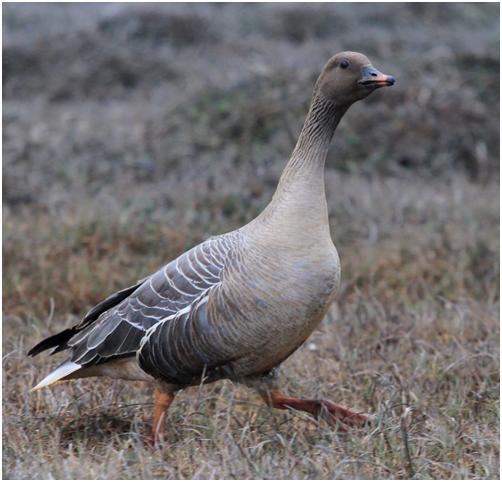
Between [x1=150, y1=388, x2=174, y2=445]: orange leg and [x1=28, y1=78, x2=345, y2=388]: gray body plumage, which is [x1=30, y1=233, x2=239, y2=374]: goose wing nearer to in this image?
[x1=28, y1=78, x2=345, y2=388]: gray body plumage

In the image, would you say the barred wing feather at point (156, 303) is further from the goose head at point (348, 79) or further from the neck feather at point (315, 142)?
the goose head at point (348, 79)

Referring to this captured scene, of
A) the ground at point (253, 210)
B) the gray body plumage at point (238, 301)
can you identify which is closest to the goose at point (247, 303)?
the gray body plumage at point (238, 301)

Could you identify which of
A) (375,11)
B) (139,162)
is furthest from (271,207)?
(375,11)

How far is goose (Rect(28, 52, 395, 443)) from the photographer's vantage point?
159 inches

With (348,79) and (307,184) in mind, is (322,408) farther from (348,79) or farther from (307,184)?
(348,79)

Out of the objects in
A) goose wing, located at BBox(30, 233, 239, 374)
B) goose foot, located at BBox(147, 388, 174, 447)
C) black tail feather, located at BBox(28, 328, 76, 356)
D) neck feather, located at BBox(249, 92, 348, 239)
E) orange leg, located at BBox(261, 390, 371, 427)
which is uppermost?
neck feather, located at BBox(249, 92, 348, 239)

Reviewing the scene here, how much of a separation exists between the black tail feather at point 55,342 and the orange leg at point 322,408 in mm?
1002

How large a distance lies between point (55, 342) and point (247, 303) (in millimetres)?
1136

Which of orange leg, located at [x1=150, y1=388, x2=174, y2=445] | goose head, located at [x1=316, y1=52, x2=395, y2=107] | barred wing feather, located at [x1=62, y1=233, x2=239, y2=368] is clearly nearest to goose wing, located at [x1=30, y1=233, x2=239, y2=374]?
barred wing feather, located at [x1=62, y1=233, x2=239, y2=368]

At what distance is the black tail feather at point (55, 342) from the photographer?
15.0ft

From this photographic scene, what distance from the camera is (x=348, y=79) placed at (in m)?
4.34

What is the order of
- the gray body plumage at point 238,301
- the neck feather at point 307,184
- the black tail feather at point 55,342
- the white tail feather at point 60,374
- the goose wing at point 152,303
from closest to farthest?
the gray body plumage at point 238,301
the neck feather at point 307,184
the goose wing at point 152,303
the white tail feather at point 60,374
the black tail feather at point 55,342

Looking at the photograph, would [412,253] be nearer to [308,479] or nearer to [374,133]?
[374,133]

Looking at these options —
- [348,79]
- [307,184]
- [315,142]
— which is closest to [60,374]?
[307,184]
